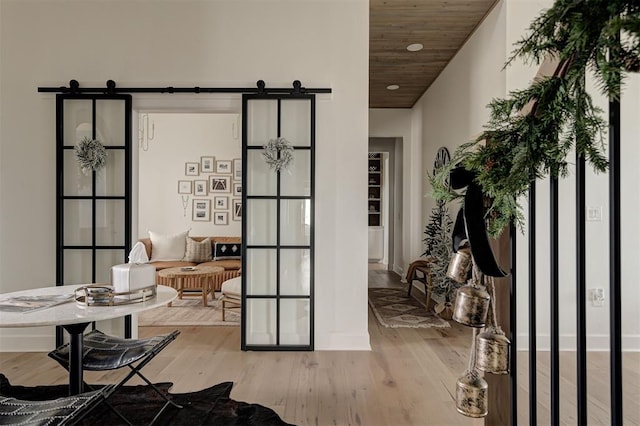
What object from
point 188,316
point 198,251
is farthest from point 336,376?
point 198,251

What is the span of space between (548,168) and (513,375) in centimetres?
50

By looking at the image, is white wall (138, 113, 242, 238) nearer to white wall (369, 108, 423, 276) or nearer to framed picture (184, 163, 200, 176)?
framed picture (184, 163, 200, 176)

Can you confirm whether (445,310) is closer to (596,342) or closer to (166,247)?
(596,342)

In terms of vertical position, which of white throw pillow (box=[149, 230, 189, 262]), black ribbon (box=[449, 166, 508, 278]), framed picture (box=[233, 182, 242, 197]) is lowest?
white throw pillow (box=[149, 230, 189, 262])

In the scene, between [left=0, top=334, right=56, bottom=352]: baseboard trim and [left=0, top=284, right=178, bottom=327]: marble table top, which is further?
[left=0, top=334, right=56, bottom=352]: baseboard trim

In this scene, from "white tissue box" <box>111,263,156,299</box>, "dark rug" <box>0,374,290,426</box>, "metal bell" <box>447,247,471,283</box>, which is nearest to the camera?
"metal bell" <box>447,247,471,283</box>

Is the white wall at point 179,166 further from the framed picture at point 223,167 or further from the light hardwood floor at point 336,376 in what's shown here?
the light hardwood floor at point 336,376

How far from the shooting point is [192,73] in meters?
3.34

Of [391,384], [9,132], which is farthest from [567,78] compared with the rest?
[9,132]

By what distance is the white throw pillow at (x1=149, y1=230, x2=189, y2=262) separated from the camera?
5.95 m

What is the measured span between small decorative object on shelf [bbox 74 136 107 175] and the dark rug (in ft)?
5.50

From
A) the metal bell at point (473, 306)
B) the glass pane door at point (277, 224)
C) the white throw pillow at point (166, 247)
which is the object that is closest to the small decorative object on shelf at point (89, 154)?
the glass pane door at point (277, 224)

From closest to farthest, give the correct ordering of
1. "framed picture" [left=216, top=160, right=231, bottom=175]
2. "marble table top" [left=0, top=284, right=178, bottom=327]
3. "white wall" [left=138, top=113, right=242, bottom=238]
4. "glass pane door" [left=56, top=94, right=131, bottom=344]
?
"marble table top" [left=0, top=284, right=178, bottom=327], "glass pane door" [left=56, top=94, right=131, bottom=344], "white wall" [left=138, top=113, right=242, bottom=238], "framed picture" [left=216, top=160, right=231, bottom=175]

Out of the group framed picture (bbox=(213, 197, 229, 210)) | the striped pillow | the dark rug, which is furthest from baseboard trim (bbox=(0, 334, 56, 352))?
framed picture (bbox=(213, 197, 229, 210))
